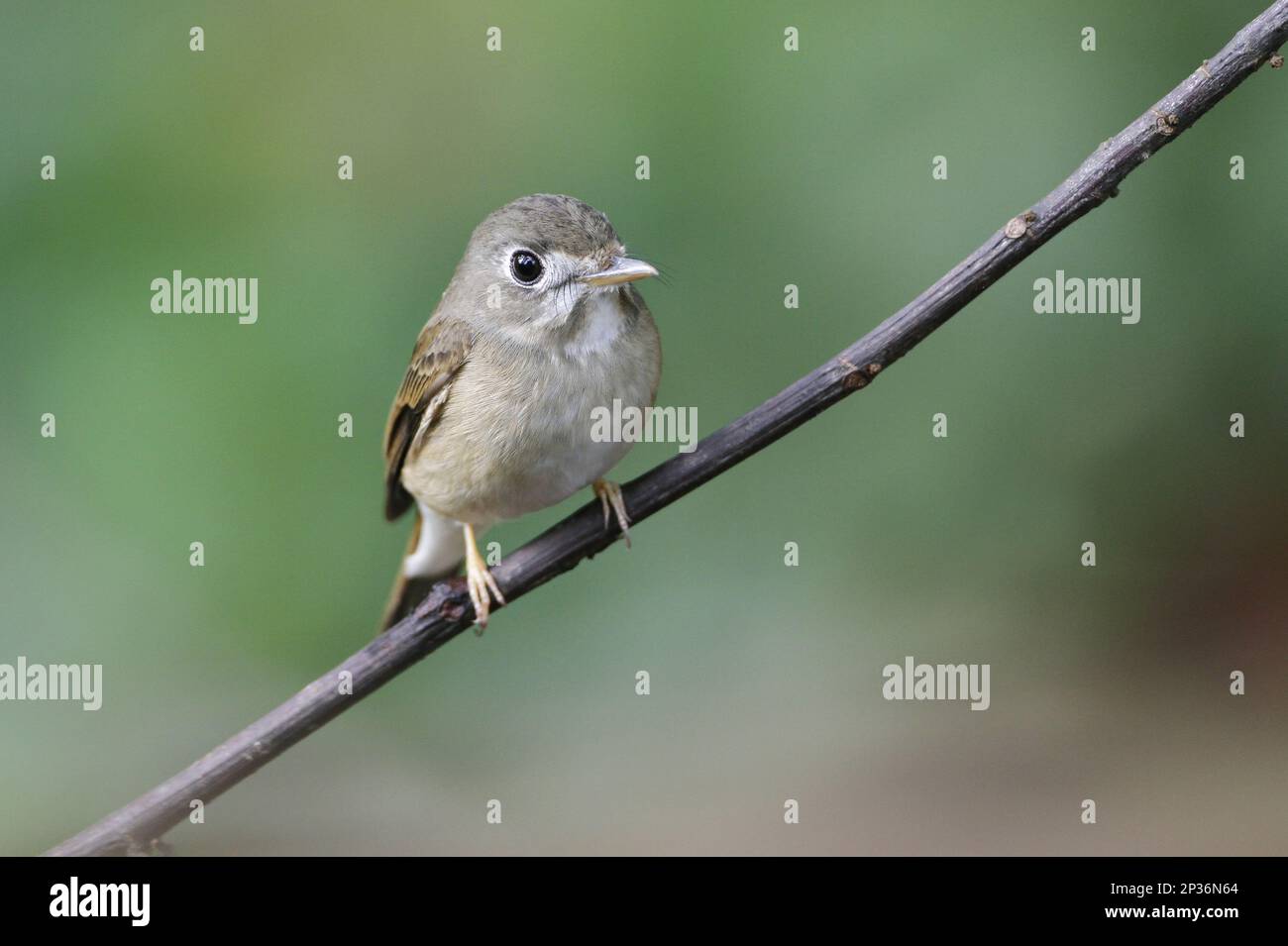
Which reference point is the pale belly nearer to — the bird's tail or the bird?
the bird

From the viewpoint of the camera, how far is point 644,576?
550cm

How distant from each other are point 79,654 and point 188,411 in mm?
1114

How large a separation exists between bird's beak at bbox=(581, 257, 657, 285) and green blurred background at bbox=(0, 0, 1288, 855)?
1.70m

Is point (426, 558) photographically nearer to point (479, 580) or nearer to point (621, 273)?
point (479, 580)

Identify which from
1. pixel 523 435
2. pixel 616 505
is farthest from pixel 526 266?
pixel 616 505

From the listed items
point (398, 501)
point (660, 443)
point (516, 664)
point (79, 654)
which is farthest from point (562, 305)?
point (79, 654)

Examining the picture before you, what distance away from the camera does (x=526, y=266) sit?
3.67 metres

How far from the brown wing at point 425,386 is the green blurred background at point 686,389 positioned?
3.56ft

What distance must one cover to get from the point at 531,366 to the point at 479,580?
2.48ft

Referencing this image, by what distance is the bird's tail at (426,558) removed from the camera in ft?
14.7

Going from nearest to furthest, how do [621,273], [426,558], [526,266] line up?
[621,273], [526,266], [426,558]

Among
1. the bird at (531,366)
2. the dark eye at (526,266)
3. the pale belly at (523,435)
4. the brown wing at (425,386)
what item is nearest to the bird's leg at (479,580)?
the bird at (531,366)

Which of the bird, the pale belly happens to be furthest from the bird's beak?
the pale belly

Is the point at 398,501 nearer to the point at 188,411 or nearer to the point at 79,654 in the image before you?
the point at 188,411
